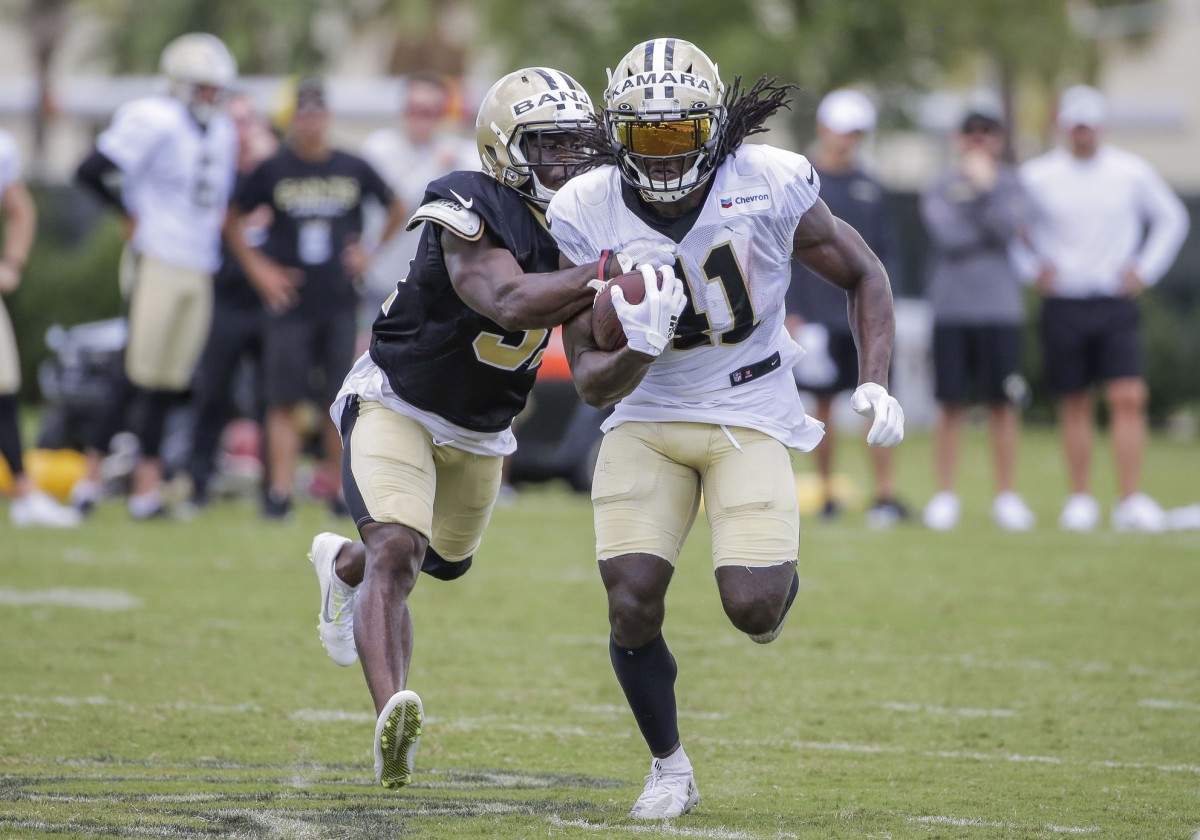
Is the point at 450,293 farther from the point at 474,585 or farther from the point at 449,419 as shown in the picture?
Result: the point at 474,585

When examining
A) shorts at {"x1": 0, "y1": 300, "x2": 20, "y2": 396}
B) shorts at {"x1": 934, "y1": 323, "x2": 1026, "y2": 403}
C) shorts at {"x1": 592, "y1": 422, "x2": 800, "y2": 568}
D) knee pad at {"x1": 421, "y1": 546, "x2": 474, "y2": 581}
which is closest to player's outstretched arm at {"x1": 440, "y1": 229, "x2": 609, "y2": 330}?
shorts at {"x1": 592, "y1": 422, "x2": 800, "y2": 568}

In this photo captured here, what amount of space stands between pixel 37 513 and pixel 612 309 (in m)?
6.18

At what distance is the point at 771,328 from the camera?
4629mm

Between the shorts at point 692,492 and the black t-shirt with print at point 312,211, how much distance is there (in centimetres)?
546

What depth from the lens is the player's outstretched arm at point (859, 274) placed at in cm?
454

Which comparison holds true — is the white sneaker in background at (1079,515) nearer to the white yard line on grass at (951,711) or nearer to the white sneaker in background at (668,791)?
the white yard line on grass at (951,711)

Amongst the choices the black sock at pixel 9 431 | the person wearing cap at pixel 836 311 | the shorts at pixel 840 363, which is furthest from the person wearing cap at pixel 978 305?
the black sock at pixel 9 431

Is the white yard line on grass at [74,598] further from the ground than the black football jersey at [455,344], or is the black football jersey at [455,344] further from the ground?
the black football jersey at [455,344]

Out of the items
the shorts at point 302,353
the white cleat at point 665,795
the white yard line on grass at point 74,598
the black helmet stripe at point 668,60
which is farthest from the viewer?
the shorts at point 302,353

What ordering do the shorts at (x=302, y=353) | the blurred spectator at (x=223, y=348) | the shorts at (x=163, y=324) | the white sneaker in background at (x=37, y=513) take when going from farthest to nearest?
the blurred spectator at (x=223, y=348), the shorts at (x=163, y=324), the shorts at (x=302, y=353), the white sneaker in background at (x=37, y=513)

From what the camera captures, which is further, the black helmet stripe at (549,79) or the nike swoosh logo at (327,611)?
the nike swoosh logo at (327,611)

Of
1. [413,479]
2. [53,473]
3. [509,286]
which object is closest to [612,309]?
[509,286]

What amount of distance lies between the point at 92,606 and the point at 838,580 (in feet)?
10.2

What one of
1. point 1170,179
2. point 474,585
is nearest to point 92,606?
point 474,585
